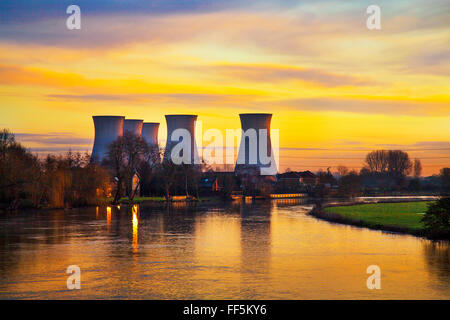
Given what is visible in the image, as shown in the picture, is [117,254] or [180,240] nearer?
[117,254]

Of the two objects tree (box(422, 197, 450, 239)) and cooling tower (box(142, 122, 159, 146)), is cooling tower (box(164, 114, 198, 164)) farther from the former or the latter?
tree (box(422, 197, 450, 239))

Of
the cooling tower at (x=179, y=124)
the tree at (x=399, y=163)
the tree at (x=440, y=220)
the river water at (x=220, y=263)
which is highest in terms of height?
the cooling tower at (x=179, y=124)

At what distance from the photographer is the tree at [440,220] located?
23.5m

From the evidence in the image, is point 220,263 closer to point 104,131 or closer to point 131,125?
point 104,131

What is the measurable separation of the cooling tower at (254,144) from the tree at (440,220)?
191 ft

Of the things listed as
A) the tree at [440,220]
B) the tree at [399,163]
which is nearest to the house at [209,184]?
the tree at [399,163]

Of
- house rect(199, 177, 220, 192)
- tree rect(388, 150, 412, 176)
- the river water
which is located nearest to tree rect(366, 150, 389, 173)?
tree rect(388, 150, 412, 176)

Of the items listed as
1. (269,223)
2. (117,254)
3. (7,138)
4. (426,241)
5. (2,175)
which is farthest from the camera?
(7,138)

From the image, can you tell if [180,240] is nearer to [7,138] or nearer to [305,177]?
[7,138]

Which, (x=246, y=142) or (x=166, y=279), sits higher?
(x=246, y=142)

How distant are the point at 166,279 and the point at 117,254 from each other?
16.9 feet

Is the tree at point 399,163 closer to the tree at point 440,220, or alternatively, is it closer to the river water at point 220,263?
the river water at point 220,263

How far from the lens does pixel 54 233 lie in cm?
2755
